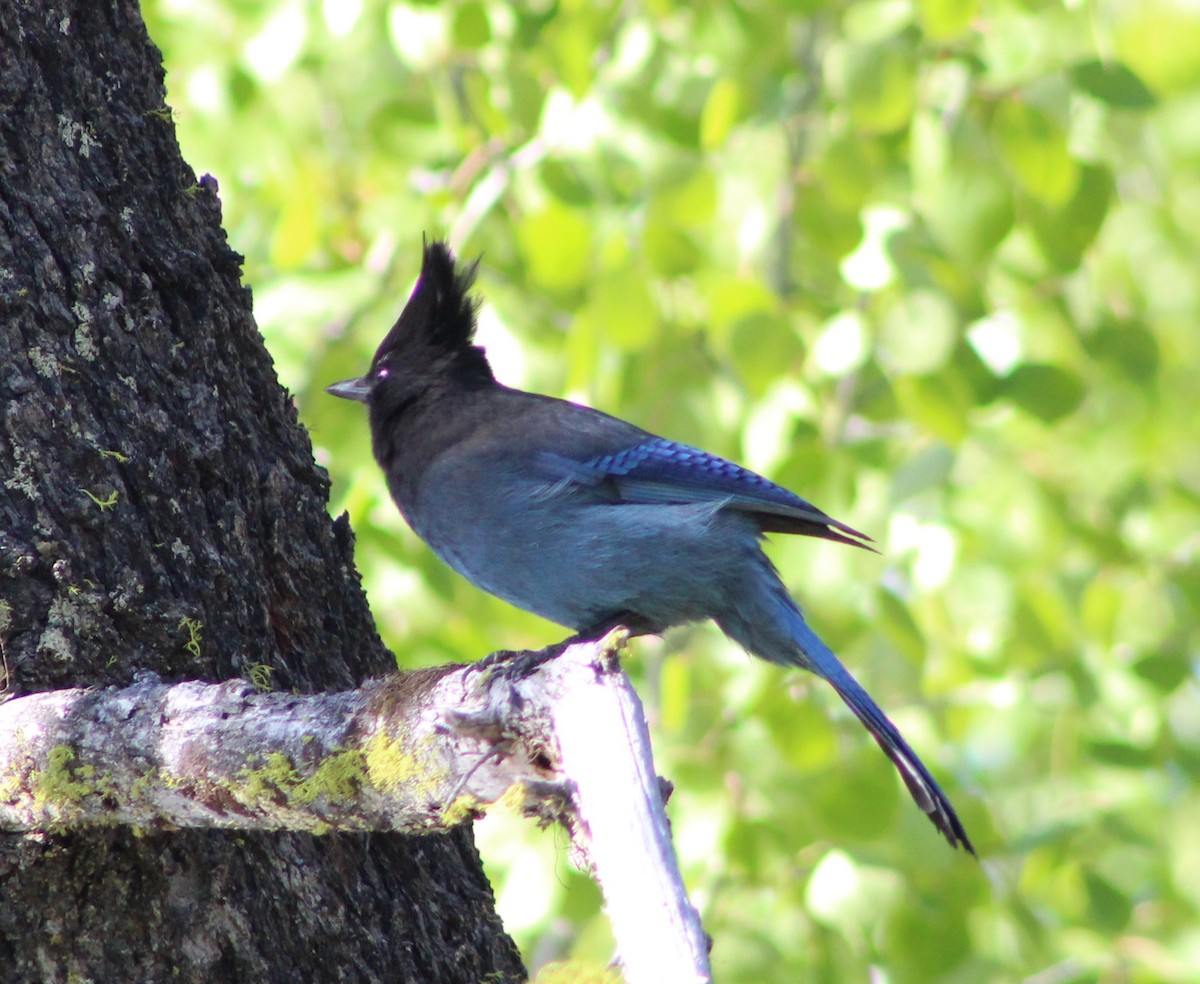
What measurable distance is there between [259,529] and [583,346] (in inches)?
63.4

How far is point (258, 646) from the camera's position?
1.53m

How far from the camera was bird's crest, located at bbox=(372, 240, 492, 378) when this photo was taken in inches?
115

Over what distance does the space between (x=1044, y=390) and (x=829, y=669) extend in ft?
3.25

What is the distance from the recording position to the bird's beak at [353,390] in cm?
296

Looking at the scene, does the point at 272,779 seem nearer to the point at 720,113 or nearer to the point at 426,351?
the point at 426,351

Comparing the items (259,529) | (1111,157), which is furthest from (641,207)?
(259,529)

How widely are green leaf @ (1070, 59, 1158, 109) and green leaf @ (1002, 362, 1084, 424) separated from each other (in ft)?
1.88

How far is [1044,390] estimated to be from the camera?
3119mm

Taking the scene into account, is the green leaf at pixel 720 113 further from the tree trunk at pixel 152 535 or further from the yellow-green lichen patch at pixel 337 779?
the yellow-green lichen patch at pixel 337 779

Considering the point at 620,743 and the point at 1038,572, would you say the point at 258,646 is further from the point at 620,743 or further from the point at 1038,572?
the point at 1038,572

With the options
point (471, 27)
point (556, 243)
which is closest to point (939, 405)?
point (556, 243)

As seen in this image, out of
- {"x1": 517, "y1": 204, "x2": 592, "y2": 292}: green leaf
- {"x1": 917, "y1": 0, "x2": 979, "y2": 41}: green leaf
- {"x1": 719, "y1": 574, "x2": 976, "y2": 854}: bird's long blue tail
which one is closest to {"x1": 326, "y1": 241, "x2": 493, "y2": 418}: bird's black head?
{"x1": 517, "y1": 204, "x2": 592, "y2": 292}: green leaf

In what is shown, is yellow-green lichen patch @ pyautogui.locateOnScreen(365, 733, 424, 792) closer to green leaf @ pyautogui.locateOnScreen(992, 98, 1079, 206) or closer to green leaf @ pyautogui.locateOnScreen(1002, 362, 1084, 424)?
green leaf @ pyautogui.locateOnScreen(992, 98, 1079, 206)

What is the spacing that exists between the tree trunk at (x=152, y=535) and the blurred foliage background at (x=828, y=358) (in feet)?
4.22
